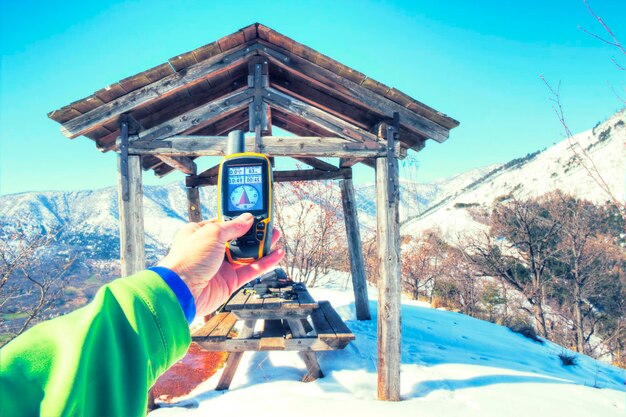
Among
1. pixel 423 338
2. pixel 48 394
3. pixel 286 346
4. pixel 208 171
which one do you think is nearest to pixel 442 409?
pixel 286 346

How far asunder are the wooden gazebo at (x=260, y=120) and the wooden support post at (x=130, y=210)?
0.01m

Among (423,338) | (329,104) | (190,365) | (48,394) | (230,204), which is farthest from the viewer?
(423,338)

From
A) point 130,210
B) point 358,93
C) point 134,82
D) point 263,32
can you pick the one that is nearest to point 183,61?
point 134,82

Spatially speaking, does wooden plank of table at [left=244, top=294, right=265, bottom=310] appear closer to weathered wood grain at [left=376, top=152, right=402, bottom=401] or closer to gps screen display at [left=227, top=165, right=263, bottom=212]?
weathered wood grain at [left=376, top=152, right=402, bottom=401]

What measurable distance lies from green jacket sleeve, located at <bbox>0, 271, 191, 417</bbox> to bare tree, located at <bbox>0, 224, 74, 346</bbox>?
9.88 meters

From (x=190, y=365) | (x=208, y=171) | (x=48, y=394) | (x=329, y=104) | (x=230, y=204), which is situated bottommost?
(x=190, y=365)

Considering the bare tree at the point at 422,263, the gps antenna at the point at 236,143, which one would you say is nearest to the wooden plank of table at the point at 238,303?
the gps antenna at the point at 236,143

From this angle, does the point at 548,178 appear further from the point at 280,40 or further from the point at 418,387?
the point at 280,40

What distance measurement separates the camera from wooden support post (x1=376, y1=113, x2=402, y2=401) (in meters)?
3.85

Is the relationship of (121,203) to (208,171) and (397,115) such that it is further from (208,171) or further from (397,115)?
(397,115)

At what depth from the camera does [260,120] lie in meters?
4.31

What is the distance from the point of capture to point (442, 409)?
11.7 ft

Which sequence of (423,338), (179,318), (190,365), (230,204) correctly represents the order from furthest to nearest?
(423,338), (190,365), (230,204), (179,318)

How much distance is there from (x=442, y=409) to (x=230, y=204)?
11.0ft
